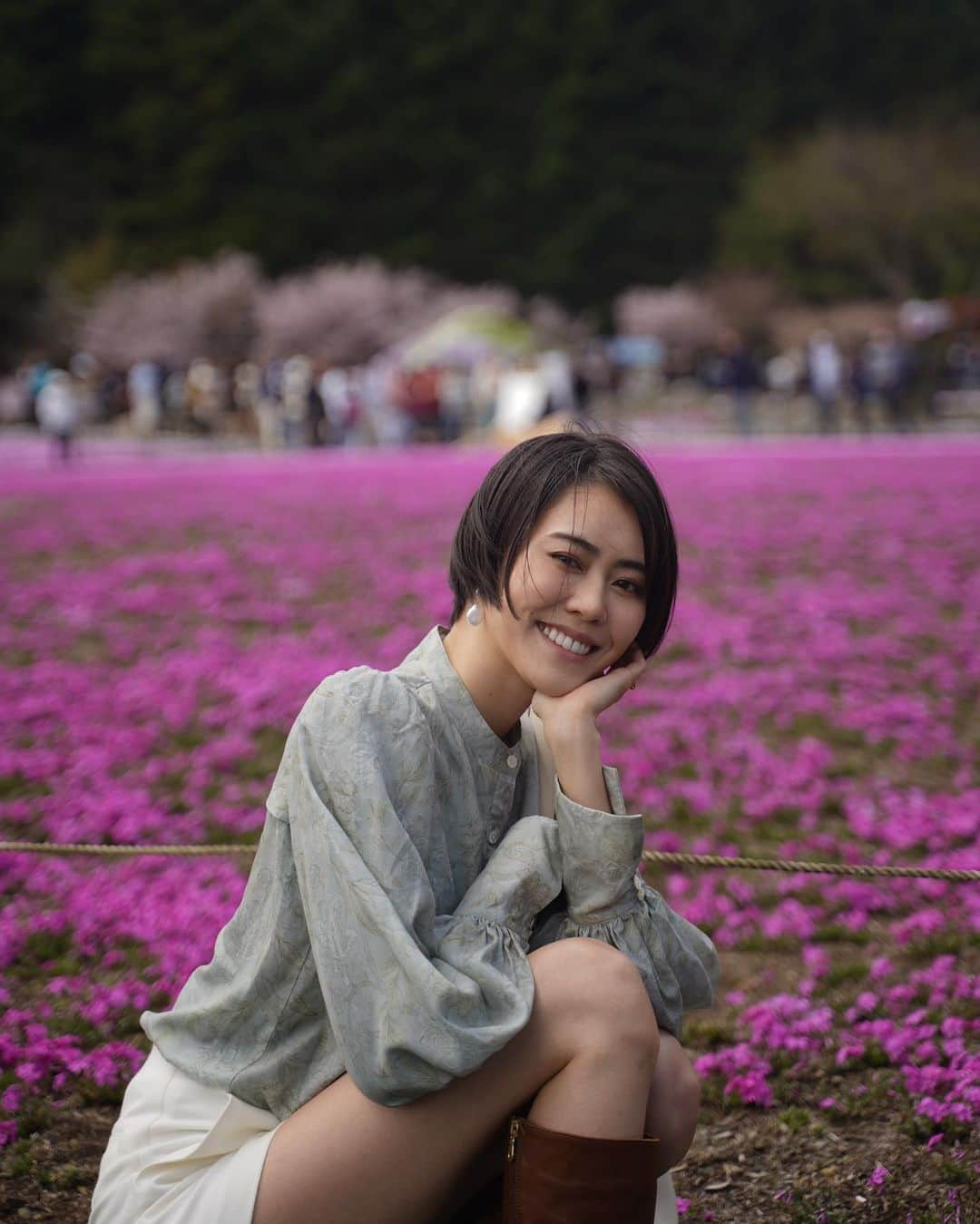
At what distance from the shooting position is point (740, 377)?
72.7 ft

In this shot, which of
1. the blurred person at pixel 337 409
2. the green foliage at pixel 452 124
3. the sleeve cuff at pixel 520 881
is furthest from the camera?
the green foliage at pixel 452 124

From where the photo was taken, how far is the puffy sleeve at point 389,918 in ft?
5.33

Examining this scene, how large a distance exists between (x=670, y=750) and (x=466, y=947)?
3.09 m

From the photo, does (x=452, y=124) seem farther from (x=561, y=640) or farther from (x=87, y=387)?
(x=561, y=640)

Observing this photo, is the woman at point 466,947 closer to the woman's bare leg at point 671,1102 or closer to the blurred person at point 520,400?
the woman's bare leg at point 671,1102

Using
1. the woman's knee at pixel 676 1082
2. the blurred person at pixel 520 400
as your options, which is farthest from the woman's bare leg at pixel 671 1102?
the blurred person at pixel 520 400

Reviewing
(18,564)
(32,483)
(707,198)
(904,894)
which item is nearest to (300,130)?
(707,198)

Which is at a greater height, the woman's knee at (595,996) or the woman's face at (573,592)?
the woman's face at (573,592)

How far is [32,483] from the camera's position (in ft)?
48.6

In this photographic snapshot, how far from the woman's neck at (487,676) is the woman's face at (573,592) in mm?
16

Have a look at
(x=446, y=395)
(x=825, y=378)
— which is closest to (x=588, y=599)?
(x=825, y=378)

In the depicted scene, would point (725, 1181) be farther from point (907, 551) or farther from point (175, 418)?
point (175, 418)

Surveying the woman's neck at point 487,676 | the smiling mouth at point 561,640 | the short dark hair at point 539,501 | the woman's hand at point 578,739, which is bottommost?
the woman's hand at point 578,739

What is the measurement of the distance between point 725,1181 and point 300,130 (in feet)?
148
